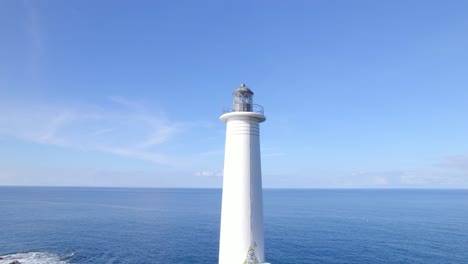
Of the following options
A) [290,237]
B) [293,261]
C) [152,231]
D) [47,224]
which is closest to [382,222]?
[290,237]

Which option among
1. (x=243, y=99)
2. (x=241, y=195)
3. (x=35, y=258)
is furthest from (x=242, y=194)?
(x=35, y=258)

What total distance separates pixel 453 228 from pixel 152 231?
63.0m

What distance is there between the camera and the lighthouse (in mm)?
14477

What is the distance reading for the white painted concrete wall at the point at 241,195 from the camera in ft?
47.5

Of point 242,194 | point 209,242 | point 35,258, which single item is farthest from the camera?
point 209,242

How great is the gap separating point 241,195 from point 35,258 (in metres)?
40.2

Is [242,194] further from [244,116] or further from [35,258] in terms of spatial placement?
[35,258]

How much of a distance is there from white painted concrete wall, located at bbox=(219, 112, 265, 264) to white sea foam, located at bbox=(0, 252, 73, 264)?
116ft

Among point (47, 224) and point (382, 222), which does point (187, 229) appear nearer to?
point (47, 224)

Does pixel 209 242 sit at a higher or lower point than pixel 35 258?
higher

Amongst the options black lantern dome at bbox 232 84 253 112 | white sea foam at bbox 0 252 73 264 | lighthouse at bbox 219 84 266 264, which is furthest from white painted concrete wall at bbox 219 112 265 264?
white sea foam at bbox 0 252 73 264

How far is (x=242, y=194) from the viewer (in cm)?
1456

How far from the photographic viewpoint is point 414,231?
6000cm

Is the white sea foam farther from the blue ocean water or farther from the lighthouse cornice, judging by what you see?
the lighthouse cornice
